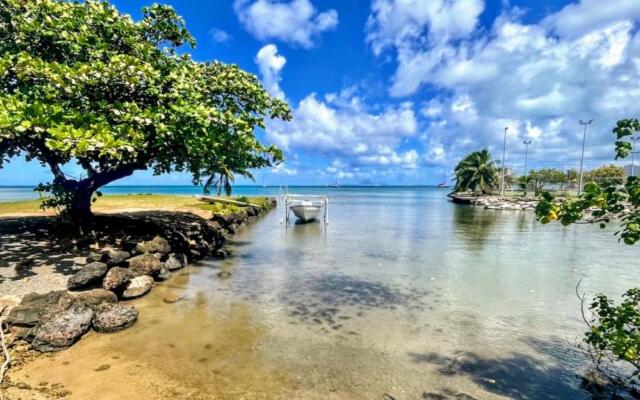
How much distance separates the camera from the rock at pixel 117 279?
9094mm

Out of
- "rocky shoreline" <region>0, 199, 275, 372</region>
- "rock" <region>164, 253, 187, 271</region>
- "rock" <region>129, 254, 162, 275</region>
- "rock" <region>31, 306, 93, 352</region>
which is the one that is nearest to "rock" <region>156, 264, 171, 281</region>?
"rocky shoreline" <region>0, 199, 275, 372</region>

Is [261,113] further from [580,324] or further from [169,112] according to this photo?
[580,324]

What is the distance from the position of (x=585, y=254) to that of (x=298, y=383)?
18035 mm

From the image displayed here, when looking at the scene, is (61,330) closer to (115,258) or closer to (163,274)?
(115,258)

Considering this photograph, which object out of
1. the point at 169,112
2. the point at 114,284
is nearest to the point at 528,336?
the point at 114,284

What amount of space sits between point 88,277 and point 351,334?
6.70m

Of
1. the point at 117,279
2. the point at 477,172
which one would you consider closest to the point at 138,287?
the point at 117,279

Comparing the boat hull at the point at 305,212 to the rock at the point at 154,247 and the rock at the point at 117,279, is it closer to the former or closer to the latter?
the rock at the point at 154,247

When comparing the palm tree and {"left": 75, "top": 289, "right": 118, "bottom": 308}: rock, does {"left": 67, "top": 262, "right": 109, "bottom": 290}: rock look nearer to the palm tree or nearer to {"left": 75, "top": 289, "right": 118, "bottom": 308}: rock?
{"left": 75, "top": 289, "right": 118, "bottom": 308}: rock

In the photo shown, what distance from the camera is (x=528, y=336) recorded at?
7699 mm

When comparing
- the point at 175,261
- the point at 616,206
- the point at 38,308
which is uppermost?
the point at 616,206

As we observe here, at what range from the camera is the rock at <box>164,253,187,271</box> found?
12.4m

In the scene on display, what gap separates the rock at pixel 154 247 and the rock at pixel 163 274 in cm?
90

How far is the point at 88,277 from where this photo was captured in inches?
346
